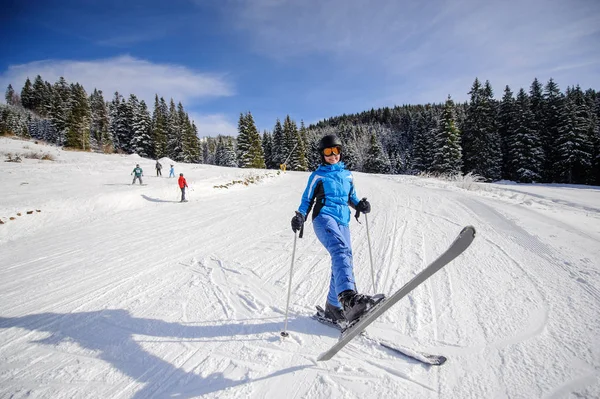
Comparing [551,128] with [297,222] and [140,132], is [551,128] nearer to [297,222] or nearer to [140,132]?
[297,222]

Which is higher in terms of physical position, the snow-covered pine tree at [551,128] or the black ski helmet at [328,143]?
the snow-covered pine tree at [551,128]

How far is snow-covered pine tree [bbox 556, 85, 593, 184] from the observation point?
101ft

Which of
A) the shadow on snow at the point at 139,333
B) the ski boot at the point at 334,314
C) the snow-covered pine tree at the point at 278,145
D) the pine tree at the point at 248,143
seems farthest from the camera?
the snow-covered pine tree at the point at 278,145

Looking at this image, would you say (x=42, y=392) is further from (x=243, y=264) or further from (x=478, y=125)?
(x=478, y=125)

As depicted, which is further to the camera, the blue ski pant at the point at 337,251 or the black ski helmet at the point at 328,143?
the black ski helmet at the point at 328,143

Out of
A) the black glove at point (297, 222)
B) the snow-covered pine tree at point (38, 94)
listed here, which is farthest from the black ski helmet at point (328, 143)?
the snow-covered pine tree at point (38, 94)

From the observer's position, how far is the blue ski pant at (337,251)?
2668 mm

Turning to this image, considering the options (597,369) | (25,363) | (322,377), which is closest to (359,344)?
(322,377)

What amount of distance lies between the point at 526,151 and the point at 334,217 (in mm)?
42811

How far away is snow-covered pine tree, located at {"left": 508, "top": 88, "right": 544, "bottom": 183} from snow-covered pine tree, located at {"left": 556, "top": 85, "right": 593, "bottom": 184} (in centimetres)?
211

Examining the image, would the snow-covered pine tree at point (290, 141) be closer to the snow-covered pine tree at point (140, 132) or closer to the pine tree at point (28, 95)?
the snow-covered pine tree at point (140, 132)

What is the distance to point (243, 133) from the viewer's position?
4619cm

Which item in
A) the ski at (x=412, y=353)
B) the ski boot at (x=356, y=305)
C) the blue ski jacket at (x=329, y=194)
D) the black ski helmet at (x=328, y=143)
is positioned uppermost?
the black ski helmet at (x=328, y=143)

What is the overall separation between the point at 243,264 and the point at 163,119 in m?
60.1
